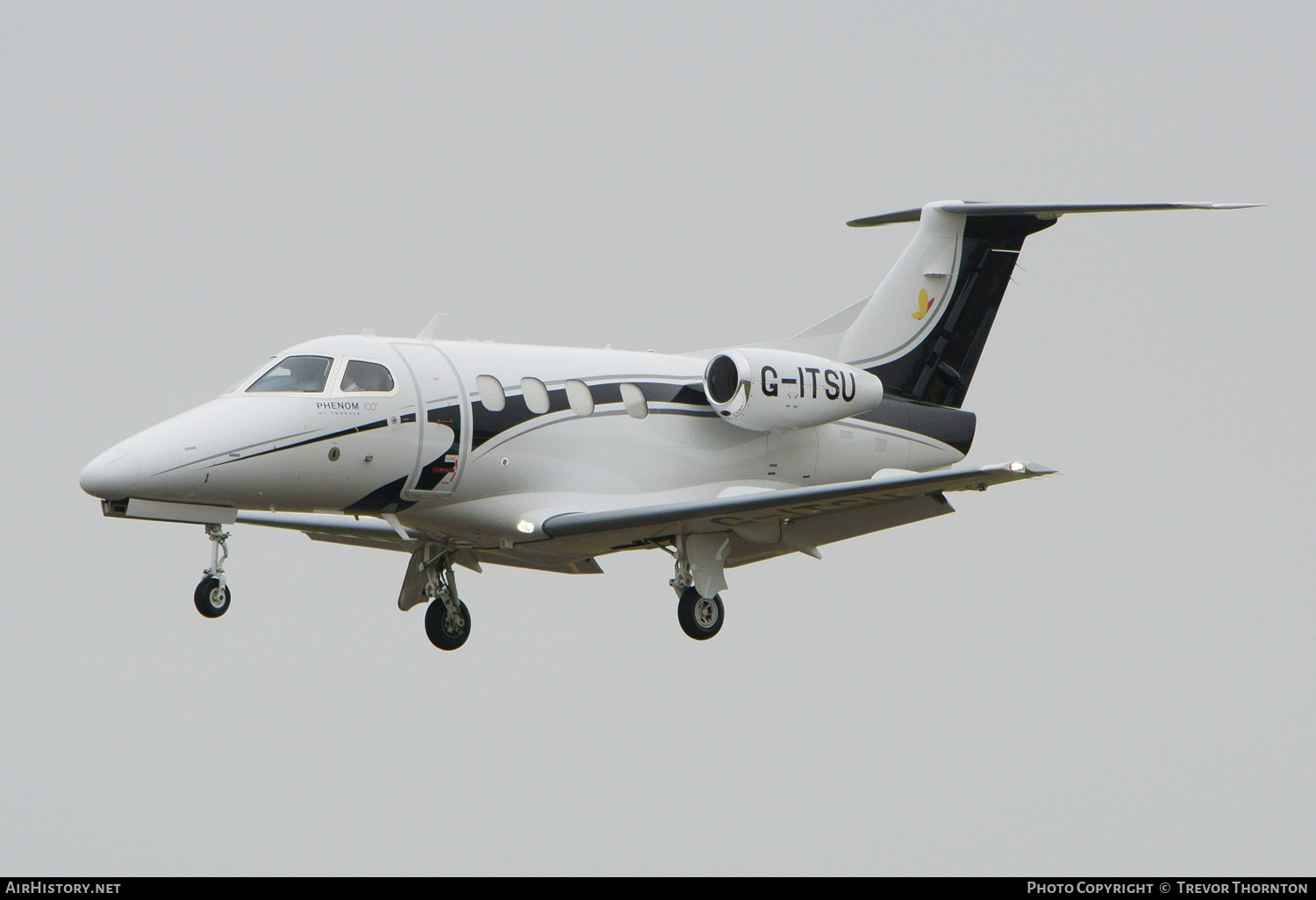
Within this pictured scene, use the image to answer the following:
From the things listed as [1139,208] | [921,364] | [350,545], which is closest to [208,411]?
[350,545]

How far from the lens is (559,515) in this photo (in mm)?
19734

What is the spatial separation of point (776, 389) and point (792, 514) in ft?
6.77

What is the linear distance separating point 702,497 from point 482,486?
310 centimetres

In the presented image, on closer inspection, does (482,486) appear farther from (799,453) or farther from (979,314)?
(979,314)

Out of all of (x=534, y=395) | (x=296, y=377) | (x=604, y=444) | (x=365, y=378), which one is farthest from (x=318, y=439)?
(x=604, y=444)

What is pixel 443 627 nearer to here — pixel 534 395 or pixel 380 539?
pixel 380 539

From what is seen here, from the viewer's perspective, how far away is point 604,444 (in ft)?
67.7

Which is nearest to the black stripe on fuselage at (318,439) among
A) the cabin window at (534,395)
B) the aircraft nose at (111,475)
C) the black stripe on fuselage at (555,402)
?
the aircraft nose at (111,475)

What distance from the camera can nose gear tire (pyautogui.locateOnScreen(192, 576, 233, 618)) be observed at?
18312 millimetres

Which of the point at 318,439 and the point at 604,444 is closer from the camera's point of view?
the point at 318,439

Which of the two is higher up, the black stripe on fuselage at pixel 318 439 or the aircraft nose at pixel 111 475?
the black stripe on fuselage at pixel 318 439

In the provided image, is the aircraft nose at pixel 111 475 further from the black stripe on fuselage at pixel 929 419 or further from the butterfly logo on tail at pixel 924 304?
the butterfly logo on tail at pixel 924 304

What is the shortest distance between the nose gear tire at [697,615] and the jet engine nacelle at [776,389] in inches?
91.5

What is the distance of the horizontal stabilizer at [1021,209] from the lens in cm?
2209
